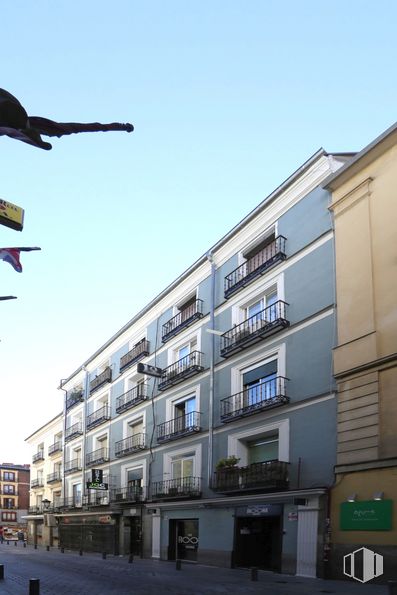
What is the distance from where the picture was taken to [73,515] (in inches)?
1592

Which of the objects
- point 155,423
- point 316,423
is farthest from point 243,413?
point 155,423

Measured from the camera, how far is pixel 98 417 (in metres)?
39.2

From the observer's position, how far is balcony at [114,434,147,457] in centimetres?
3141

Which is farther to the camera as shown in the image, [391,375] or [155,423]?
[155,423]

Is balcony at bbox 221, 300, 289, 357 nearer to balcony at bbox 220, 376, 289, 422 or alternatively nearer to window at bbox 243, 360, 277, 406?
window at bbox 243, 360, 277, 406

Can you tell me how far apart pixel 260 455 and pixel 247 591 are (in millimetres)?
7765

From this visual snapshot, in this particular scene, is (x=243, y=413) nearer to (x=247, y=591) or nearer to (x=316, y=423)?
(x=316, y=423)

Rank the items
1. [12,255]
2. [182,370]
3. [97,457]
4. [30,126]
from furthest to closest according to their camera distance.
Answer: [97,457] < [182,370] < [12,255] < [30,126]

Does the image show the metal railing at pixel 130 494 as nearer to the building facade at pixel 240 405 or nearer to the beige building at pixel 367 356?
the building facade at pixel 240 405

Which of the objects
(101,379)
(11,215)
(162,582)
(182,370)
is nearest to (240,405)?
(182,370)

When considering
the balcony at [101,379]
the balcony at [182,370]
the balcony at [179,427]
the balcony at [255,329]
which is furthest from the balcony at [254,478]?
the balcony at [101,379]

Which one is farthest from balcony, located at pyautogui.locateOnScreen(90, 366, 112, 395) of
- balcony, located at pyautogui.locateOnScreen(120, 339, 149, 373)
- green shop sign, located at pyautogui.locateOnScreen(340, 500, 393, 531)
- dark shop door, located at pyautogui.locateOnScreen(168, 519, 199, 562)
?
green shop sign, located at pyautogui.locateOnScreen(340, 500, 393, 531)

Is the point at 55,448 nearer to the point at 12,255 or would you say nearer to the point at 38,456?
the point at 38,456

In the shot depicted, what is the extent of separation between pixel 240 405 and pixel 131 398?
39.0 ft
